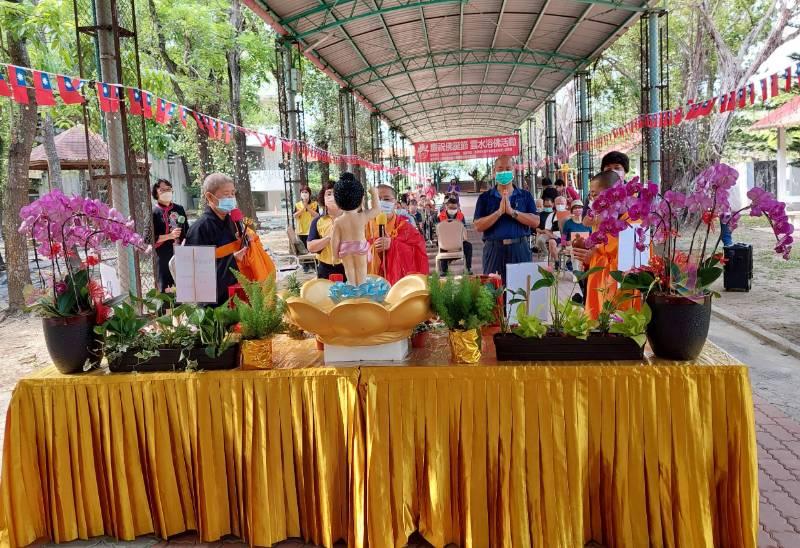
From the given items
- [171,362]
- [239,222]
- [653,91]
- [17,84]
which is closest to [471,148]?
[653,91]

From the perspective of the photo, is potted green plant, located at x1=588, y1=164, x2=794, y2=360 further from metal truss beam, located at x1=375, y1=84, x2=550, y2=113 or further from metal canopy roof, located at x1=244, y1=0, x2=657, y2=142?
metal truss beam, located at x1=375, y1=84, x2=550, y2=113

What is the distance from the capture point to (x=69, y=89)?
4.71 meters

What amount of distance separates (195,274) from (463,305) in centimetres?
135

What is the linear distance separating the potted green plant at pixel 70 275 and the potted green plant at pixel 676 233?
6.41 feet

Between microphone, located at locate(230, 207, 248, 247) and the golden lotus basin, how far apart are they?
166 cm

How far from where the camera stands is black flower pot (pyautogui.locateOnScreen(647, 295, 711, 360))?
225cm

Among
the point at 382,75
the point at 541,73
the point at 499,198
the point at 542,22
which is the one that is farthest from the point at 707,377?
the point at 541,73

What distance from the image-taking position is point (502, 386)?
233 centimetres

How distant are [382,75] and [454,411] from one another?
13624 millimetres

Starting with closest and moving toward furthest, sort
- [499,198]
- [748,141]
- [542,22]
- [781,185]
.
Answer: [499,198]
[542,22]
[781,185]
[748,141]

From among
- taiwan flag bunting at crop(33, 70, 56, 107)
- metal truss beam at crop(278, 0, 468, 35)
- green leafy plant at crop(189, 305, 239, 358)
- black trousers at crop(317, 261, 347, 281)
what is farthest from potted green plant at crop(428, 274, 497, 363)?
metal truss beam at crop(278, 0, 468, 35)

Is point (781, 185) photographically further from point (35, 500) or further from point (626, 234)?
point (35, 500)

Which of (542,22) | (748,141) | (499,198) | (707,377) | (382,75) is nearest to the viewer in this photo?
(707,377)

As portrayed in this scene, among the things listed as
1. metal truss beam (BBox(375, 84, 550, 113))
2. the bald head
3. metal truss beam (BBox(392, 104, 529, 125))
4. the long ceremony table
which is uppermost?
metal truss beam (BBox(392, 104, 529, 125))
